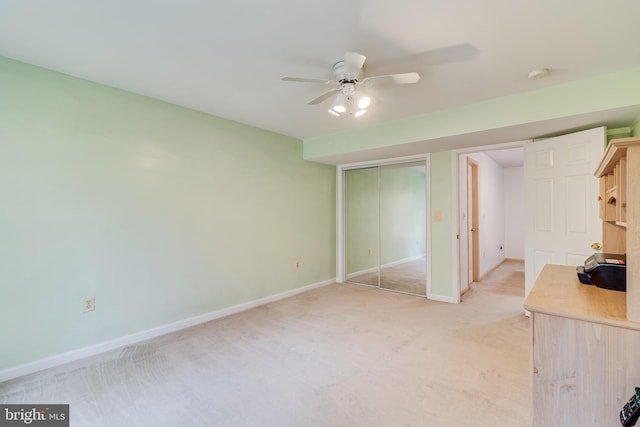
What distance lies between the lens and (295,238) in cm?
433

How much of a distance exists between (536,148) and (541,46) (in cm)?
155

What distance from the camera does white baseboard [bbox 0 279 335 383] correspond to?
215cm

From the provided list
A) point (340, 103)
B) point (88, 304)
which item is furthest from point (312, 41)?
point (88, 304)

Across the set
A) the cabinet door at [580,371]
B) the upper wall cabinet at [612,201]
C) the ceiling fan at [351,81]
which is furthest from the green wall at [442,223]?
the cabinet door at [580,371]

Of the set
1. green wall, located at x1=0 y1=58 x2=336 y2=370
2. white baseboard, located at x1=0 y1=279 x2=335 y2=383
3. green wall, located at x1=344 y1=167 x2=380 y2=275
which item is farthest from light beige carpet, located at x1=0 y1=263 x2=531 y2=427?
green wall, located at x1=344 y1=167 x2=380 y2=275

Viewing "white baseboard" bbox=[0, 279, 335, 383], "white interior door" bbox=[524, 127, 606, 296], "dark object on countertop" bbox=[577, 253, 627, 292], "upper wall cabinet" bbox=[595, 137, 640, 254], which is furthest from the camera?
"white interior door" bbox=[524, 127, 606, 296]

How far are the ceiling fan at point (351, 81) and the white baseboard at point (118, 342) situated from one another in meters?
2.61

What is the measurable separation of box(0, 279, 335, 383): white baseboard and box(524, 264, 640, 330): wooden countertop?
3049 millimetres

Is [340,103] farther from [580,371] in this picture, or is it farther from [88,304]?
[88,304]

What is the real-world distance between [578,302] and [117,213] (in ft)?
A: 11.0

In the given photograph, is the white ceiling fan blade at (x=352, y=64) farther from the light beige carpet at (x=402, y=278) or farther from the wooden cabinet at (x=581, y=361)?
the light beige carpet at (x=402, y=278)

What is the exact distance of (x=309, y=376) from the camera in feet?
7.00

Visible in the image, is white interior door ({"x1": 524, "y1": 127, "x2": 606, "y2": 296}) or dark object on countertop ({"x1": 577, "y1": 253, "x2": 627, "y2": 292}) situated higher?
white interior door ({"x1": 524, "y1": 127, "x2": 606, "y2": 296})

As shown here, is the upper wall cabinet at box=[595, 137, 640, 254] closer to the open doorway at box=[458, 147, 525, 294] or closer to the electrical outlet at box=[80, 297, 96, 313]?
the open doorway at box=[458, 147, 525, 294]
